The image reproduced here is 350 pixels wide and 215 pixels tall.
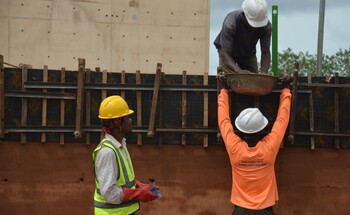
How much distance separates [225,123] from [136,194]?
61.8 inches

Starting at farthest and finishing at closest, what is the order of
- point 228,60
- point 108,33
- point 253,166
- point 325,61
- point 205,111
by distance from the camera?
point 325,61 → point 108,33 → point 205,111 → point 228,60 → point 253,166

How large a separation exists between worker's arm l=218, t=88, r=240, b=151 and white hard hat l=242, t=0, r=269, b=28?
845 mm

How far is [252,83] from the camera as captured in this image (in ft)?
17.9

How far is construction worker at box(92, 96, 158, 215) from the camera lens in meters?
3.86

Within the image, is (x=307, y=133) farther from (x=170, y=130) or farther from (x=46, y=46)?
(x=46, y=46)

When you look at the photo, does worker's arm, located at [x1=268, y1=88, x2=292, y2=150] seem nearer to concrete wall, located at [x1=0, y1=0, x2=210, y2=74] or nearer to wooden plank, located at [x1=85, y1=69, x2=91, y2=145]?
wooden plank, located at [x1=85, y1=69, x2=91, y2=145]

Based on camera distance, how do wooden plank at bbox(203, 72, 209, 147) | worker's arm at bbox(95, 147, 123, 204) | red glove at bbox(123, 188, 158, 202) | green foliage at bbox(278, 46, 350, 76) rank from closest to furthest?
worker's arm at bbox(95, 147, 123, 204)
red glove at bbox(123, 188, 158, 202)
wooden plank at bbox(203, 72, 209, 147)
green foliage at bbox(278, 46, 350, 76)

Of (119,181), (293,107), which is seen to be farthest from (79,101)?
(293,107)

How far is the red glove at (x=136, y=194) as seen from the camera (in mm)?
3965

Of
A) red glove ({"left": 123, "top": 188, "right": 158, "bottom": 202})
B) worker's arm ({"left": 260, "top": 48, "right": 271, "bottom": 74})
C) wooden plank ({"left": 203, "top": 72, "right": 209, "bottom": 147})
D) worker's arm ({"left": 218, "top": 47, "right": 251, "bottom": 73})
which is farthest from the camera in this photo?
wooden plank ({"left": 203, "top": 72, "right": 209, "bottom": 147})

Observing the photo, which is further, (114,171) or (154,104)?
(154,104)

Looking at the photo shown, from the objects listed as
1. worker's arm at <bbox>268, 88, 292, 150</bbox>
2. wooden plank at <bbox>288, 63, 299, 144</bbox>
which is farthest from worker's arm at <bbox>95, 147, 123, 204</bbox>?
wooden plank at <bbox>288, 63, 299, 144</bbox>

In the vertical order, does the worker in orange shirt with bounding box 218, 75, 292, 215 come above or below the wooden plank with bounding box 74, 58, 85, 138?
below

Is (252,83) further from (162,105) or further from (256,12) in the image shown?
(162,105)
